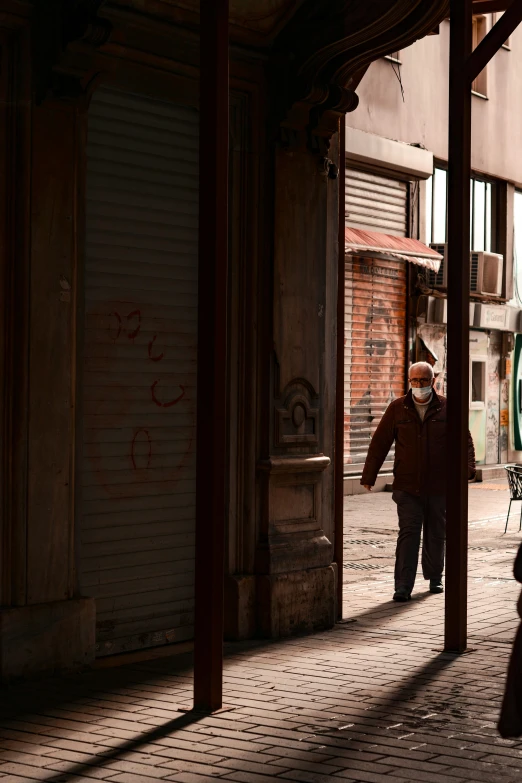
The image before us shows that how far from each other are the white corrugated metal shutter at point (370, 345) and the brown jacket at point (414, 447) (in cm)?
898

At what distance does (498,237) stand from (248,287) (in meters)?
17.8

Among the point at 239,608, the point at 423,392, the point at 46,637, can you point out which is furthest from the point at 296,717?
the point at 423,392

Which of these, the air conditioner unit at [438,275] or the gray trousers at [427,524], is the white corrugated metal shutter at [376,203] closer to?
the air conditioner unit at [438,275]

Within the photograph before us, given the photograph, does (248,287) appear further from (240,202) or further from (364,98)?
(364,98)

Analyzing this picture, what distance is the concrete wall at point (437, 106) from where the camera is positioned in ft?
66.5

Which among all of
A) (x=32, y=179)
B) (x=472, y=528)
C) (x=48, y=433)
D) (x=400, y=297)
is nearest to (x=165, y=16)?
(x=32, y=179)

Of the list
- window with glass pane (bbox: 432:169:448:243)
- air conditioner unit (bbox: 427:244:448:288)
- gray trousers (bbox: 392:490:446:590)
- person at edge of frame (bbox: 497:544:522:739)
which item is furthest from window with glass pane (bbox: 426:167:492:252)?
person at edge of frame (bbox: 497:544:522:739)

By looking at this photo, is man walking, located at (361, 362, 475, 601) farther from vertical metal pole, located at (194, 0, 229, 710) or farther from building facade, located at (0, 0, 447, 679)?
vertical metal pole, located at (194, 0, 229, 710)

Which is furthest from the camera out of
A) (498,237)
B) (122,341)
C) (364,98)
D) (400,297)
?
(498,237)

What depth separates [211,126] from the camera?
6.26 m

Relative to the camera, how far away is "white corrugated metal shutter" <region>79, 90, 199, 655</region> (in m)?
7.65

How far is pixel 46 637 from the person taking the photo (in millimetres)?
6992

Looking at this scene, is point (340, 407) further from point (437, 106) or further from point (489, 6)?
point (437, 106)

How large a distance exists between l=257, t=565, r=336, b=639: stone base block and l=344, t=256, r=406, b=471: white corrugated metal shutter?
1092 centimetres
